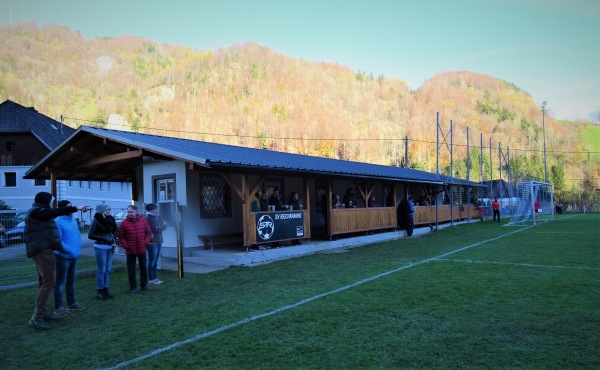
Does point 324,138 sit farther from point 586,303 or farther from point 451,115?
point 586,303

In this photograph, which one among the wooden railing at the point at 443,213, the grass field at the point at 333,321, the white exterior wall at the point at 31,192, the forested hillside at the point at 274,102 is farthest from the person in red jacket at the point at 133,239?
the forested hillside at the point at 274,102

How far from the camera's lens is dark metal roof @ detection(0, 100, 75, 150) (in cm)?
3819

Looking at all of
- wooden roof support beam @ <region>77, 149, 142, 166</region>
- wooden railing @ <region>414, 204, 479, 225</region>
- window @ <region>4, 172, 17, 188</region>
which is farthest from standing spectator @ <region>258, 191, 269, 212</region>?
window @ <region>4, 172, 17, 188</region>

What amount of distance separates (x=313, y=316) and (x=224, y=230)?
8.23m

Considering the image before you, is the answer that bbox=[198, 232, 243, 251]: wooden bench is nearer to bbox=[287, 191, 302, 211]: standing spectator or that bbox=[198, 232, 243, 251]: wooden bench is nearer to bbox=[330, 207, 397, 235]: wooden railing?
bbox=[287, 191, 302, 211]: standing spectator

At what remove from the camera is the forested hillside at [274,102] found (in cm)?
8025

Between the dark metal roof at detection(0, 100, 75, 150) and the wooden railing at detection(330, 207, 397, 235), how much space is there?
31.4m

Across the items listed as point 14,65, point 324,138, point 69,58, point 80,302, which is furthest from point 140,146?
point 69,58

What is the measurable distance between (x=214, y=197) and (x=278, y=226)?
7.39 ft

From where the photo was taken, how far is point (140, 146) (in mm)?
11758

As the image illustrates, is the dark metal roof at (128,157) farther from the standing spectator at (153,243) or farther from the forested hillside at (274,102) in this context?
the forested hillside at (274,102)

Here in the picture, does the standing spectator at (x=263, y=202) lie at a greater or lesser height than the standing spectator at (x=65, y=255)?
greater

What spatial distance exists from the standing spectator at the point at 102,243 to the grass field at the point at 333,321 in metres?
0.34

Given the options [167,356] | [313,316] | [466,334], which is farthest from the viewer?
[313,316]
